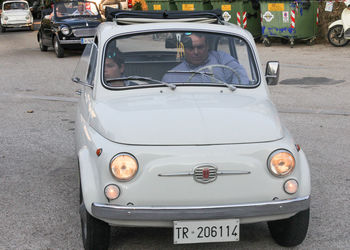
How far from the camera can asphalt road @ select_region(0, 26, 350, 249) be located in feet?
16.7

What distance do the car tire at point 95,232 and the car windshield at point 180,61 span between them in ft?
4.07

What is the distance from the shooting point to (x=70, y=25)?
19.1 metres

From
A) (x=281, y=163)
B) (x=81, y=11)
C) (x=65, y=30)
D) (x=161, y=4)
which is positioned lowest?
(x=161, y=4)

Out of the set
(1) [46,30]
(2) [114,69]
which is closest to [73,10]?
(1) [46,30]

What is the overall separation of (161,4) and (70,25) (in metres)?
7.32

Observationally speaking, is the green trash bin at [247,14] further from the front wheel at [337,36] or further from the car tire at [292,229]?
the car tire at [292,229]

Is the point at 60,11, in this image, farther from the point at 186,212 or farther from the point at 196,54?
the point at 186,212

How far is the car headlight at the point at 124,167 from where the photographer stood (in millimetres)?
4254

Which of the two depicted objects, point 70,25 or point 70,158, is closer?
point 70,158

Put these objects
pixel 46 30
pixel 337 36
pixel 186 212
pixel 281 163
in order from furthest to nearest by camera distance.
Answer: pixel 46 30 → pixel 337 36 → pixel 281 163 → pixel 186 212

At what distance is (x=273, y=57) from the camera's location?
58.6ft

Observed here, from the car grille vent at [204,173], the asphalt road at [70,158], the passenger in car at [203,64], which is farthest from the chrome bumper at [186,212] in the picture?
the passenger in car at [203,64]

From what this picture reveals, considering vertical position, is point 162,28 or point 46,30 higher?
point 162,28

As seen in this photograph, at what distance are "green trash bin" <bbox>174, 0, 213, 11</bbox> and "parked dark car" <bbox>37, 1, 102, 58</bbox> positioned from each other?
4.85 m
